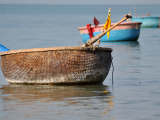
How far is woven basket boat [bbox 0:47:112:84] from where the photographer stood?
7965mm

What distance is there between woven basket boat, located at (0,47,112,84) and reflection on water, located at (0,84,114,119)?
0.19 meters

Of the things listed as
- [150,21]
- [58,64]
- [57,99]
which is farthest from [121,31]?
[150,21]

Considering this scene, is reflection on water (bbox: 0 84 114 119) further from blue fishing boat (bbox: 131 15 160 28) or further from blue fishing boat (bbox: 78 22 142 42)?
blue fishing boat (bbox: 131 15 160 28)

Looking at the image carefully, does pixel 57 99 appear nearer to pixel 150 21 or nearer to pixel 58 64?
pixel 58 64

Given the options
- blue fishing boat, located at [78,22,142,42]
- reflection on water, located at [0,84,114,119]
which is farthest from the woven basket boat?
blue fishing boat, located at [78,22,142,42]

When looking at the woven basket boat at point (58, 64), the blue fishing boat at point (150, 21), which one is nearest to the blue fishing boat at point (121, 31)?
the woven basket boat at point (58, 64)

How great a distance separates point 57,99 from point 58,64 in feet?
4.37

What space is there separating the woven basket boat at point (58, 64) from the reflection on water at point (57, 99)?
0.19 m

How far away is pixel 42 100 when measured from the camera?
22.2 feet

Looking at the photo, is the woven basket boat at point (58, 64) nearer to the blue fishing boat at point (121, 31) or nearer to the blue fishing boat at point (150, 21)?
the blue fishing boat at point (121, 31)

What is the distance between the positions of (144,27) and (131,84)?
35.7 m

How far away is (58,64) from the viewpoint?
8.02m

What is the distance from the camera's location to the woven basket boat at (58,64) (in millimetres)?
7965

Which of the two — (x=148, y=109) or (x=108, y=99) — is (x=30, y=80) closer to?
(x=108, y=99)
